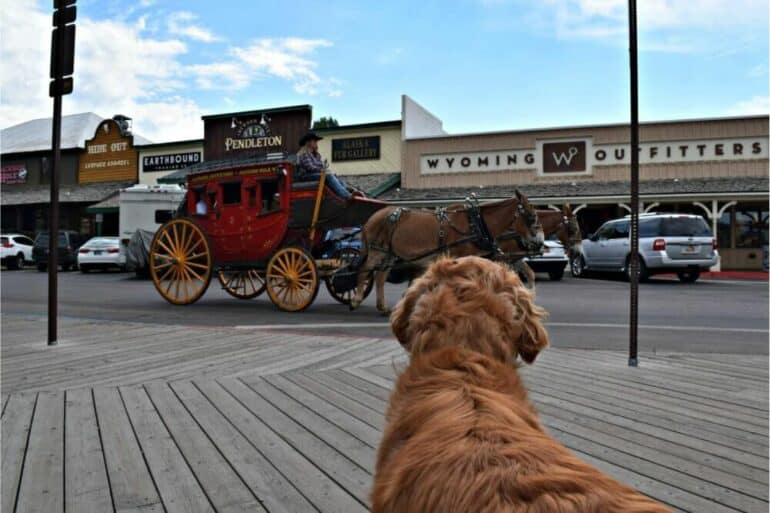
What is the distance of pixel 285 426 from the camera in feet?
11.0

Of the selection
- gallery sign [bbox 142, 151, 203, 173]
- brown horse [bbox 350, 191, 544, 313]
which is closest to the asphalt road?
brown horse [bbox 350, 191, 544, 313]

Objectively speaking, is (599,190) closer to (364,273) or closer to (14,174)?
(364,273)

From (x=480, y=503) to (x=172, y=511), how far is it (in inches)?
65.5

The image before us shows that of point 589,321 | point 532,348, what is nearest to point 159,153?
point 589,321

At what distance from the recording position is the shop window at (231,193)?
444 inches

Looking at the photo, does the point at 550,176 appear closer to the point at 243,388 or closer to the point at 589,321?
the point at 589,321

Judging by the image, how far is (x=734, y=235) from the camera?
2489cm

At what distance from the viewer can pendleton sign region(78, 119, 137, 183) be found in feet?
119

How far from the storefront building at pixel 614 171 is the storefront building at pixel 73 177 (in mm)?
17969

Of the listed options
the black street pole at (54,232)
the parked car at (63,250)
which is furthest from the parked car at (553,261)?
the parked car at (63,250)

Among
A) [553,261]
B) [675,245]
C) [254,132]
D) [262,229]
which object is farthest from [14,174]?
[675,245]

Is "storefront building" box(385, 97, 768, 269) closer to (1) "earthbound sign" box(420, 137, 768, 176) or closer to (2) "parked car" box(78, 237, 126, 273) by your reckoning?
(1) "earthbound sign" box(420, 137, 768, 176)

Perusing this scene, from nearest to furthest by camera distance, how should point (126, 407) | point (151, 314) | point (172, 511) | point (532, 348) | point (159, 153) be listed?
point (532, 348)
point (172, 511)
point (126, 407)
point (151, 314)
point (159, 153)

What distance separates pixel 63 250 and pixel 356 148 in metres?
13.5
